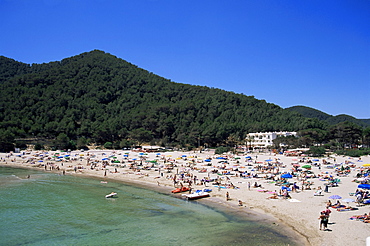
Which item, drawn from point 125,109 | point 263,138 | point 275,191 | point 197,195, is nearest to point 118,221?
point 197,195

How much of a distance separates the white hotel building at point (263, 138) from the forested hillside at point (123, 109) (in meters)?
3.48

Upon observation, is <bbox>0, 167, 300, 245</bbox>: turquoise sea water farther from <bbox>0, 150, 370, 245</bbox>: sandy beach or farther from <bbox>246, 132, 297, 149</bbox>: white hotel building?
<bbox>246, 132, 297, 149</bbox>: white hotel building

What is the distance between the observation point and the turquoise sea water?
1442cm

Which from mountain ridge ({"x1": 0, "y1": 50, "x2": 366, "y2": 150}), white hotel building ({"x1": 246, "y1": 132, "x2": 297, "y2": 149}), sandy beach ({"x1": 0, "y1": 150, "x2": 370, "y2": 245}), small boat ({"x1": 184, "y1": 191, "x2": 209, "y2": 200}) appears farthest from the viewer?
white hotel building ({"x1": 246, "y1": 132, "x2": 297, "y2": 149})

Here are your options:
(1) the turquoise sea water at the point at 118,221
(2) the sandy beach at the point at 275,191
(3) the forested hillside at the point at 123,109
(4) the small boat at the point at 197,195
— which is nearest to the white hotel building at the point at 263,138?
(3) the forested hillside at the point at 123,109

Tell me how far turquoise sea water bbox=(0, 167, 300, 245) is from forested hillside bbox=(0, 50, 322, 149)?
154 feet

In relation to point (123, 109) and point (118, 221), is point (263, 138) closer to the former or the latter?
point (123, 109)

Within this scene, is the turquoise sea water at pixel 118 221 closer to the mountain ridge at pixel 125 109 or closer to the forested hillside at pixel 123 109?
the forested hillside at pixel 123 109

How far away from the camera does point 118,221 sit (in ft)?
58.3

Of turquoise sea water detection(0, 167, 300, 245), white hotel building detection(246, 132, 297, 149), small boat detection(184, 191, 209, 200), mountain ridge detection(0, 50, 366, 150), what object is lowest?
turquoise sea water detection(0, 167, 300, 245)

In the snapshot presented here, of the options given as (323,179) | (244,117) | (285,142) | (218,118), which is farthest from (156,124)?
(323,179)

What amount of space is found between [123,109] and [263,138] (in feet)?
169

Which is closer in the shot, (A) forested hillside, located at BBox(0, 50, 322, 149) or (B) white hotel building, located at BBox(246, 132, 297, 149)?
(A) forested hillside, located at BBox(0, 50, 322, 149)

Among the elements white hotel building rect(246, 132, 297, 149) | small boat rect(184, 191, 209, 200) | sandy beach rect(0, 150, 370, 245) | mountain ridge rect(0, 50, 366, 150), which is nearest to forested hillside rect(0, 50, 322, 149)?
mountain ridge rect(0, 50, 366, 150)
